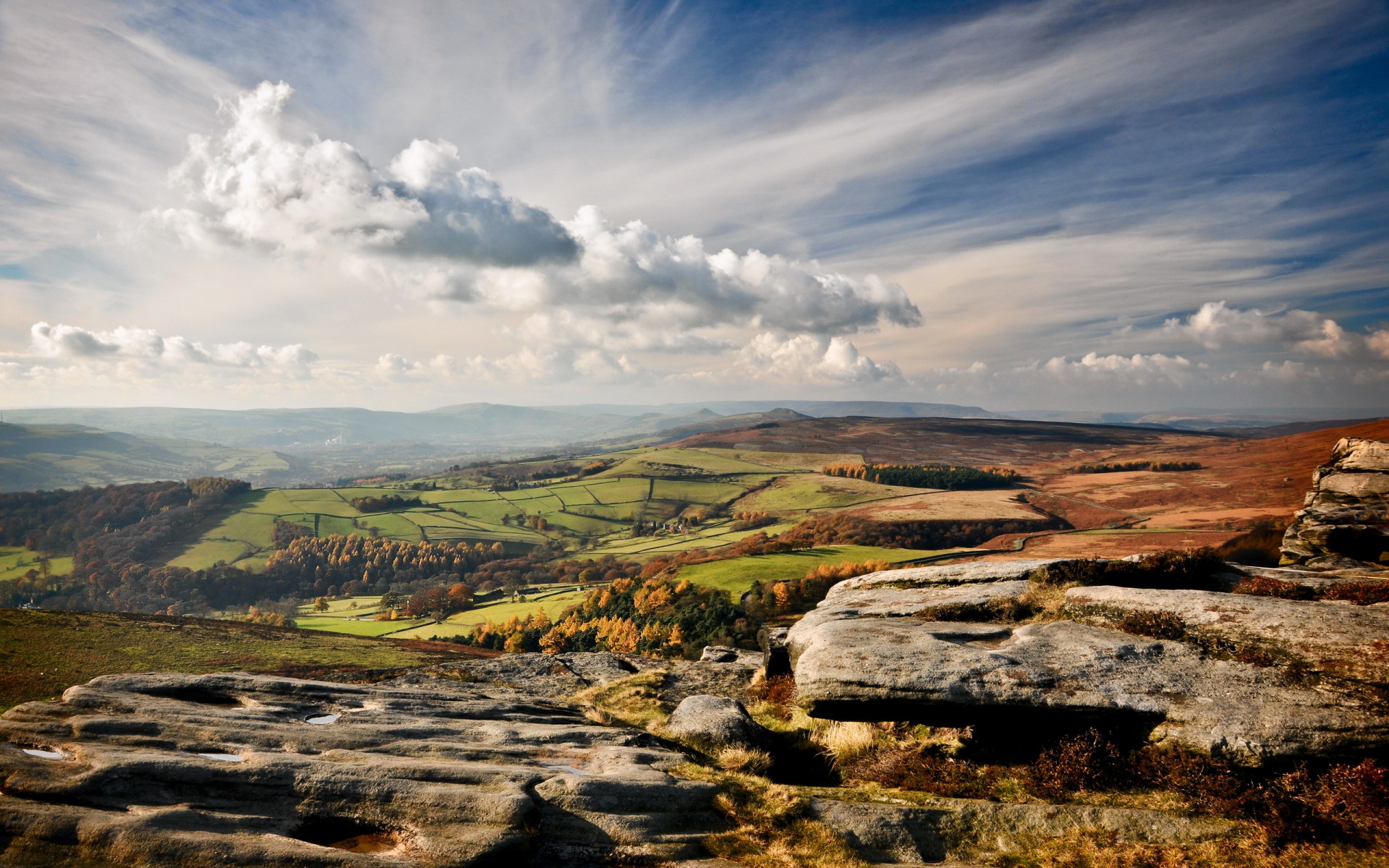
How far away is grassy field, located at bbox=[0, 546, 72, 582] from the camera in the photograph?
433 feet

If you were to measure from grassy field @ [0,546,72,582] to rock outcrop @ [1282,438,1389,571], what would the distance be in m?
217

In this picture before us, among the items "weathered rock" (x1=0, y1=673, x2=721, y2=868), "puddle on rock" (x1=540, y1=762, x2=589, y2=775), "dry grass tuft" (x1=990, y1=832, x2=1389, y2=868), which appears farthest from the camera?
"puddle on rock" (x1=540, y1=762, x2=589, y2=775)

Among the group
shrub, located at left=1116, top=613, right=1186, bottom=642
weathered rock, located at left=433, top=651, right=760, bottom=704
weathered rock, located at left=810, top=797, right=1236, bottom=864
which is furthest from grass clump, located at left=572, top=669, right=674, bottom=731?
shrub, located at left=1116, top=613, right=1186, bottom=642

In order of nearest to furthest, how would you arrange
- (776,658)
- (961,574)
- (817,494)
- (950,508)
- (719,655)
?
(961,574)
(776,658)
(719,655)
(950,508)
(817,494)

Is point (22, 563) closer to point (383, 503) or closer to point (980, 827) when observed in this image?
point (383, 503)

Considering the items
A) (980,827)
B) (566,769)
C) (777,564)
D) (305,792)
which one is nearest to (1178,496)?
(777,564)

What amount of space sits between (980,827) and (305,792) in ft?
46.1

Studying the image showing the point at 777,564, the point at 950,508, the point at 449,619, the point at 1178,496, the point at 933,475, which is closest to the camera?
the point at 777,564

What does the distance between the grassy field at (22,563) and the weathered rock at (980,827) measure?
203 m

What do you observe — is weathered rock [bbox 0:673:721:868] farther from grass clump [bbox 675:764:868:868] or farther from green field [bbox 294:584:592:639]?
green field [bbox 294:584:592:639]

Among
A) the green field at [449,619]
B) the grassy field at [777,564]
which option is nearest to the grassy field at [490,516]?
the green field at [449,619]

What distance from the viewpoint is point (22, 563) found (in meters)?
141

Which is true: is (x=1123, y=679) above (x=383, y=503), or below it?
above

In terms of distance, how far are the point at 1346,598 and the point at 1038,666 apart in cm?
915
